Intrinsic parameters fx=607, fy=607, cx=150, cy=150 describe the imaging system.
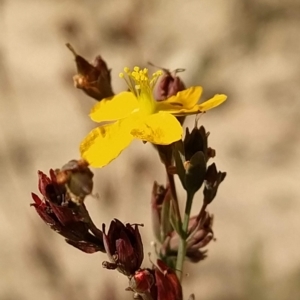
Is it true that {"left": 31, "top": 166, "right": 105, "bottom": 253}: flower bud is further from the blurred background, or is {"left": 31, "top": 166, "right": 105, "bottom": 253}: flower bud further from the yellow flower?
the blurred background

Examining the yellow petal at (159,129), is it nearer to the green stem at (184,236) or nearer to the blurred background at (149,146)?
the green stem at (184,236)

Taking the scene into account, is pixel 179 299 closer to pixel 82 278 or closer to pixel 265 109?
pixel 82 278

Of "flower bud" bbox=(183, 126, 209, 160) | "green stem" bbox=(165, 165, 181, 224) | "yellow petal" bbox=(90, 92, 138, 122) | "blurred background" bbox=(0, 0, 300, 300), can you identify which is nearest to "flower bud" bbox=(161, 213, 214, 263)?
"green stem" bbox=(165, 165, 181, 224)

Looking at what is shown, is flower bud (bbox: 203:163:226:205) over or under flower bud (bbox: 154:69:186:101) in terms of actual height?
under

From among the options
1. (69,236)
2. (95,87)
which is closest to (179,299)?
(69,236)

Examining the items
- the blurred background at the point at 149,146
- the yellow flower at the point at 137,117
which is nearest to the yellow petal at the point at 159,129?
the yellow flower at the point at 137,117

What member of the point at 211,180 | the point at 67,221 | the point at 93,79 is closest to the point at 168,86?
the point at 93,79
